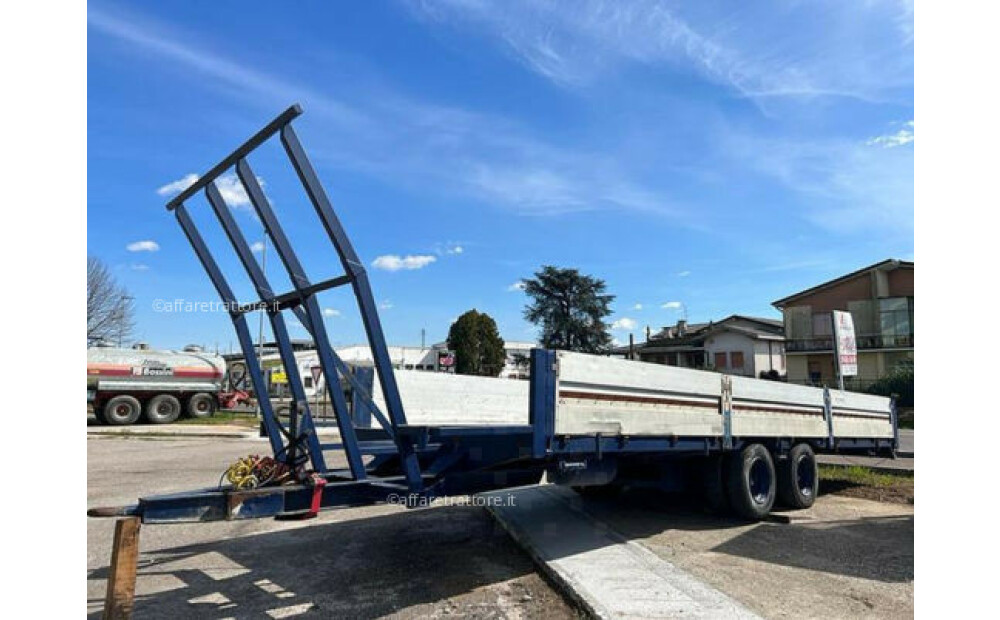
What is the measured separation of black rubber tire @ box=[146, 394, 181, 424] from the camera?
22469 mm

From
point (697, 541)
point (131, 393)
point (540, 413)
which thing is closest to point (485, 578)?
point (540, 413)

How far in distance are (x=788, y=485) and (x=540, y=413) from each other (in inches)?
187

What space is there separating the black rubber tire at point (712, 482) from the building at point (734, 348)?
35.4 meters

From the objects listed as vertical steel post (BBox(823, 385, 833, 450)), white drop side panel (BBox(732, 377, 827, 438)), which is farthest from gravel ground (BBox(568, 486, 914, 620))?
white drop side panel (BBox(732, 377, 827, 438))

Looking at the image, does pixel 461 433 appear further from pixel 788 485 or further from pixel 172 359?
pixel 172 359

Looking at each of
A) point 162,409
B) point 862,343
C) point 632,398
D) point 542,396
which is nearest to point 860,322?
point 862,343

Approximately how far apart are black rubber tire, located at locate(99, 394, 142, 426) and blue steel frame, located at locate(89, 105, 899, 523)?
19.4 meters

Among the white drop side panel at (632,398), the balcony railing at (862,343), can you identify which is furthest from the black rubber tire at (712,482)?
the balcony railing at (862,343)

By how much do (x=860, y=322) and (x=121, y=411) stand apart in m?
38.0

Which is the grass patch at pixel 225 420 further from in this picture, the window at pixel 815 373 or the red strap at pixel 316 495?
the window at pixel 815 373

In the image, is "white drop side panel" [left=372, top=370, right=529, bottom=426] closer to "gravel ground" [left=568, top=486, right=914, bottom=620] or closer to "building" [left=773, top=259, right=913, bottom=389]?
"gravel ground" [left=568, top=486, right=914, bottom=620]

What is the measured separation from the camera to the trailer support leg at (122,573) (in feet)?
10.9

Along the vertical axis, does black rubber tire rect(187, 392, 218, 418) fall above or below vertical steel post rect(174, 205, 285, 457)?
below
